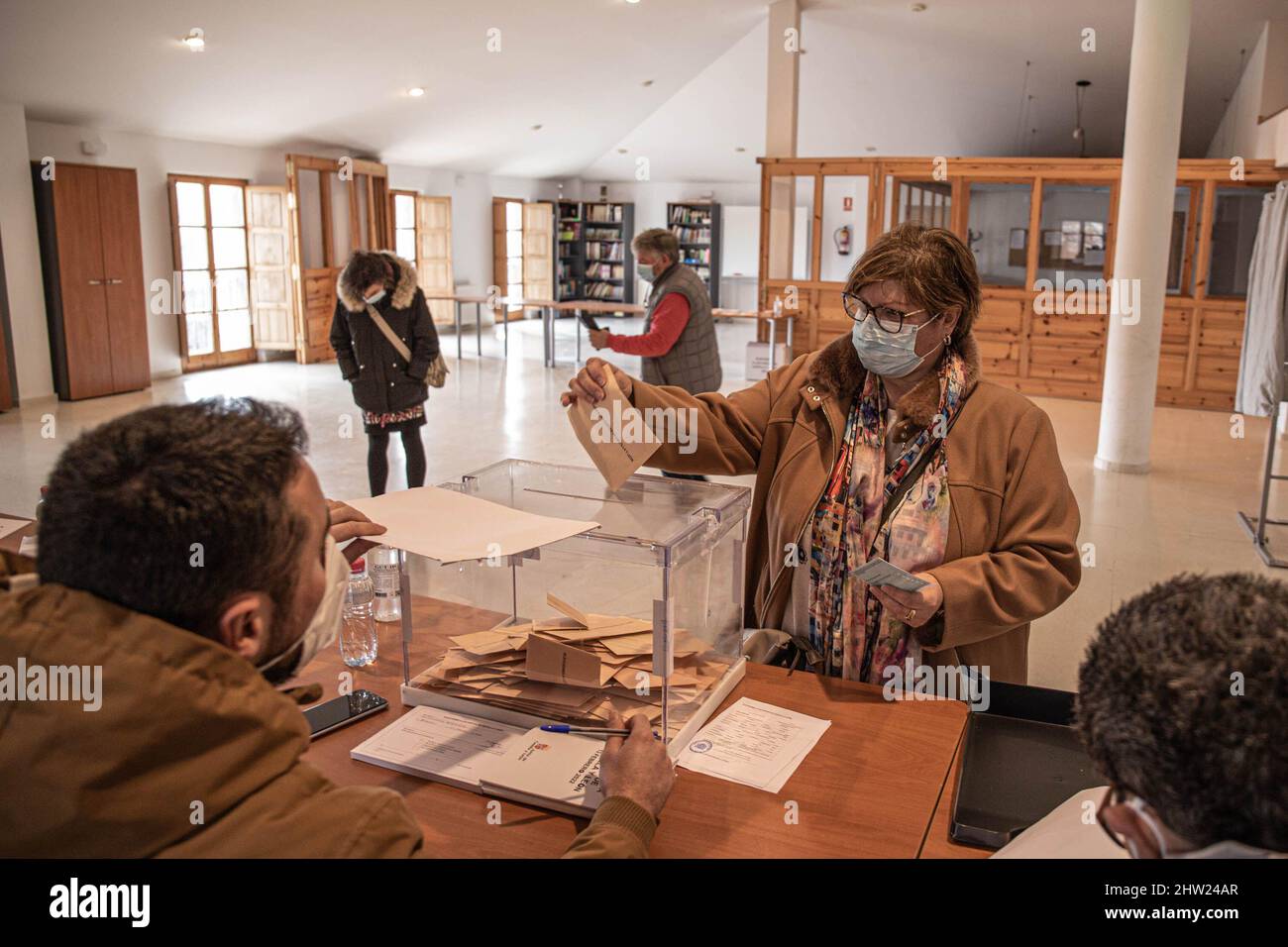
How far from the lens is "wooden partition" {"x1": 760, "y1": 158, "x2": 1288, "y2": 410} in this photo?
9977 mm

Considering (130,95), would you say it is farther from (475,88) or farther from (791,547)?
(791,547)

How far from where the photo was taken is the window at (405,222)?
1496 cm

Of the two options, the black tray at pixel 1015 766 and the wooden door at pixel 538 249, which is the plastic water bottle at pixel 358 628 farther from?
the wooden door at pixel 538 249

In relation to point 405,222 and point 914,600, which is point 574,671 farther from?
point 405,222

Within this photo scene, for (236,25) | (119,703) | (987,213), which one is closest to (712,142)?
(987,213)

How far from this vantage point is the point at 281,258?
489 inches

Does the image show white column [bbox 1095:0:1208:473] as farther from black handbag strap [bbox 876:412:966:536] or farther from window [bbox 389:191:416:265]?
window [bbox 389:191:416:265]

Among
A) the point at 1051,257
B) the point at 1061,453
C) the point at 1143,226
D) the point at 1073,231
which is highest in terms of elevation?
the point at 1073,231

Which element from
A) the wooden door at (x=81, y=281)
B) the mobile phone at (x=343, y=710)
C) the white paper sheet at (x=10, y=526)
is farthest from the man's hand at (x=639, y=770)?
the wooden door at (x=81, y=281)

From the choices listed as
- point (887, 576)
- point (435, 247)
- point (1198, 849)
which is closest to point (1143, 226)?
point (887, 576)

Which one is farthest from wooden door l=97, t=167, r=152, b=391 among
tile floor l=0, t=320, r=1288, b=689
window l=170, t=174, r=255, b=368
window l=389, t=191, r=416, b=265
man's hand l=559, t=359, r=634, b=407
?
man's hand l=559, t=359, r=634, b=407

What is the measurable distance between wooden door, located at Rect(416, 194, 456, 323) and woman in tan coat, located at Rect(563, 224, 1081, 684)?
542 inches

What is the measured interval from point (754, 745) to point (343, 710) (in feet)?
2.42

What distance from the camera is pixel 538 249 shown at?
18.6m
